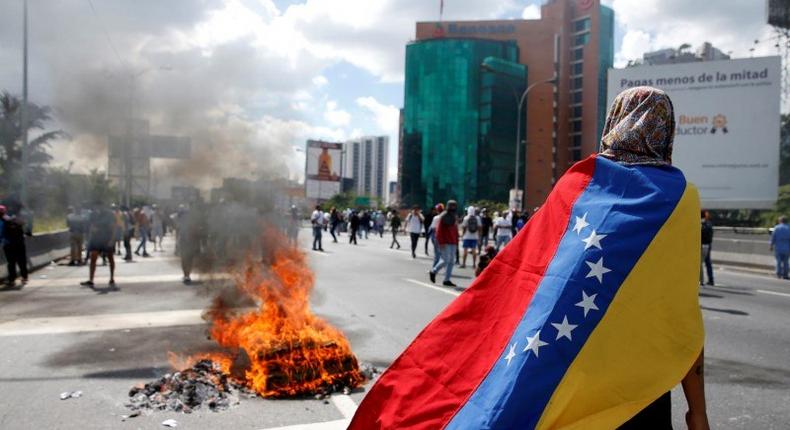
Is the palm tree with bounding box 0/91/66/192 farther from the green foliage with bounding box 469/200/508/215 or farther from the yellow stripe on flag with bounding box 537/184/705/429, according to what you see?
the green foliage with bounding box 469/200/508/215

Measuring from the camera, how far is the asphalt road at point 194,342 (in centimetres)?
429

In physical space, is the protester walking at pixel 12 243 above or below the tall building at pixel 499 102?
Answer: below

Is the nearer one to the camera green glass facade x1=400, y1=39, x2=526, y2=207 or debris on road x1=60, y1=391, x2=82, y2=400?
debris on road x1=60, y1=391, x2=82, y2=400

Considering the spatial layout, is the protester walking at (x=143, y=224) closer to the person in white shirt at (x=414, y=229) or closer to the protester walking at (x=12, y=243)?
the protester walking at (x=12, y=243)

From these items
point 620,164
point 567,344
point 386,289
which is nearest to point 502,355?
point 567,344

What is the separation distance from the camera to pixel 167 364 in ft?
18.8

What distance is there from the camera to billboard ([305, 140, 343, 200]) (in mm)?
17288

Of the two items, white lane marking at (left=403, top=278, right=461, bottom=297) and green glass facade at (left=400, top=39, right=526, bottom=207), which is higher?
green glass facade at (left=400, top=39, right=526, bottom=207)

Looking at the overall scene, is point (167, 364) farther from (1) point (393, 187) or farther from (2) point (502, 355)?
(1) point (393, 187)

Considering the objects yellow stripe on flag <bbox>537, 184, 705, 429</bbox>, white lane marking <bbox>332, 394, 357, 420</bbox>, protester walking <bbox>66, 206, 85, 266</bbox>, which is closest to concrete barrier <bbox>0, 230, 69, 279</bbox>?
protester walking <bbox>66, 206, 85, 266</bbox>

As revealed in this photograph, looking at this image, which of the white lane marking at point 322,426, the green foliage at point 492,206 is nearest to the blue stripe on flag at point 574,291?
the white lane marking at point 322,426

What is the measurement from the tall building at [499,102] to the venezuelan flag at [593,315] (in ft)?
241

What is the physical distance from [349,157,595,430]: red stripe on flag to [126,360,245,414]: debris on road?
2.54m

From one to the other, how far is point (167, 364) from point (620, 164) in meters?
5.09
